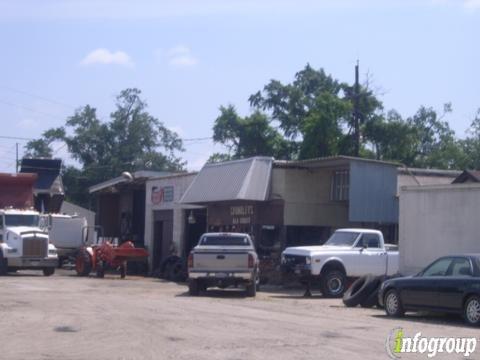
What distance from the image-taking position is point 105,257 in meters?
40.4

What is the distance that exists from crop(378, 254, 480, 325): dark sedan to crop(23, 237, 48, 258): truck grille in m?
20.7

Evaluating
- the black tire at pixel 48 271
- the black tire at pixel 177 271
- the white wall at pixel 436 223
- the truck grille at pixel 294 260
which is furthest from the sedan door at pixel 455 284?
the black tire at pixel 48 271

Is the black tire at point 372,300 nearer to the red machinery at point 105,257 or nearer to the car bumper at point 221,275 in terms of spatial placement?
the car bumper at point 221,275

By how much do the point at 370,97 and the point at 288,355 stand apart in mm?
49568

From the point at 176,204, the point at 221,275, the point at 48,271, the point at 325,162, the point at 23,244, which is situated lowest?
the point at 48,271

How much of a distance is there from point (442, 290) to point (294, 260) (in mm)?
9780

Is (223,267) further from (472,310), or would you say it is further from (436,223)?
(472,310)

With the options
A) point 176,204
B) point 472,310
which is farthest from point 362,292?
point 176,204

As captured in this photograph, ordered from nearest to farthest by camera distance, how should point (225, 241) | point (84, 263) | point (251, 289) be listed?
point (251, 289)
point (225, 241)
point (84, 263)

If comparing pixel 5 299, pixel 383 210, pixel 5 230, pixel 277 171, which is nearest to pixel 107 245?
pixel 5 230

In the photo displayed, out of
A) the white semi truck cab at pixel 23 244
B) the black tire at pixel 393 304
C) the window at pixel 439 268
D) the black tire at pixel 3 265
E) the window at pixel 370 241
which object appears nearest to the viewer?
the window at pixel 439 268

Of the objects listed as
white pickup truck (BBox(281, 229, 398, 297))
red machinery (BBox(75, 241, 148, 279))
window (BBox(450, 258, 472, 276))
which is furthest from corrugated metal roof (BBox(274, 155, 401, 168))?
window (BBox(450, 258, 472, 276))

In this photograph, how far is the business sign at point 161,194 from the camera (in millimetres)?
46500

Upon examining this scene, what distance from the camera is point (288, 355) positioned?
1413 centimetres
